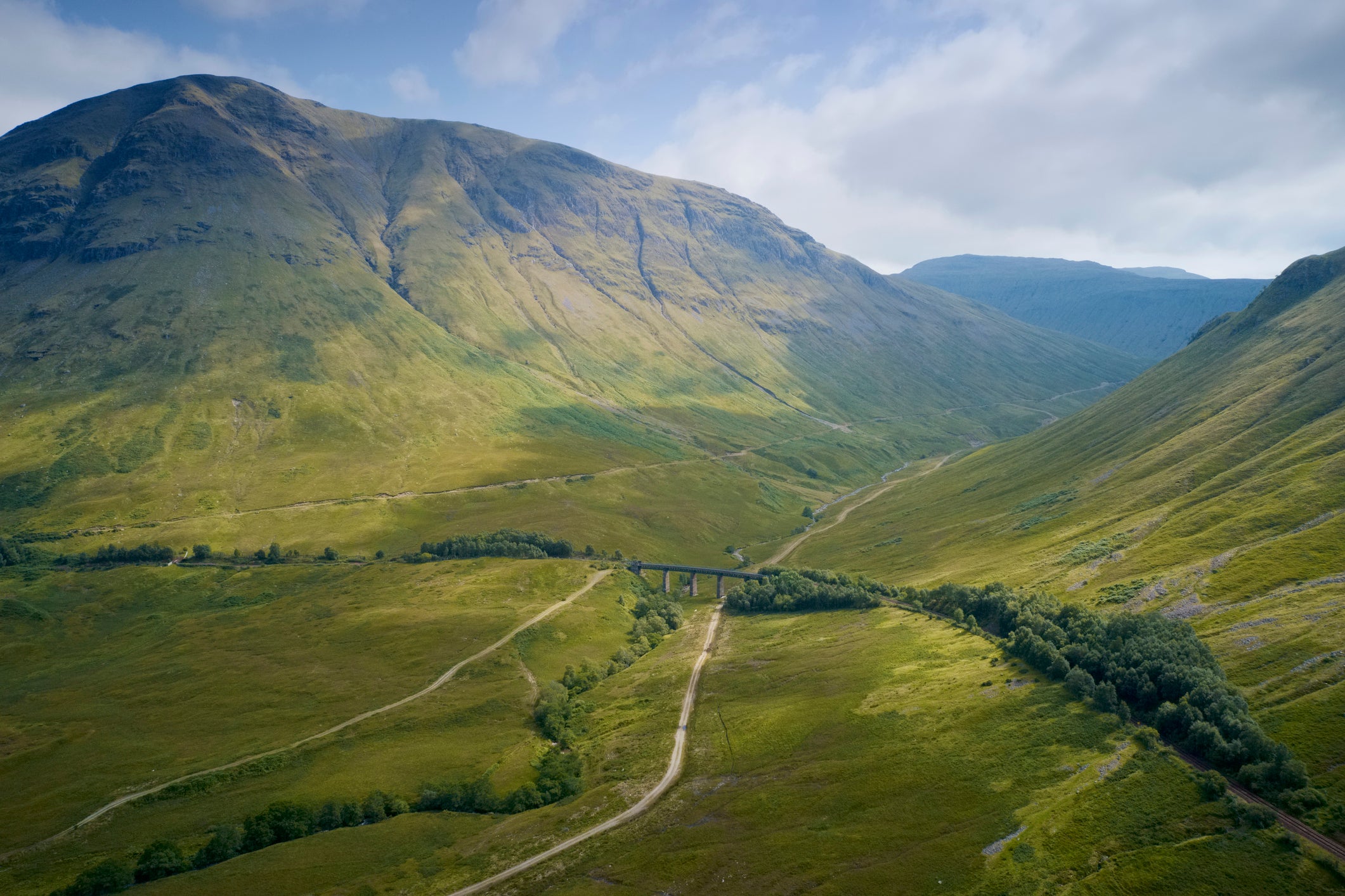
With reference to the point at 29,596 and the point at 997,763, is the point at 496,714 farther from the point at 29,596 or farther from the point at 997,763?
the point at 29,596

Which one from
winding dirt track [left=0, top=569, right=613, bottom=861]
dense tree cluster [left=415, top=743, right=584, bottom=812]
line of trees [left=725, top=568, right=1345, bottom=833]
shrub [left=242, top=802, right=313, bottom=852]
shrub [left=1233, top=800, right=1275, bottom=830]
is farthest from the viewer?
dense tree cluster [left=415, top=743, right=584, bottom=812]

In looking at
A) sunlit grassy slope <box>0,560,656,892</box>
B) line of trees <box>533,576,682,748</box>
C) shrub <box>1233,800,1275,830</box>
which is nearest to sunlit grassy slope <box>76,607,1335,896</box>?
shrub <box>1233,800,1275,830</box>

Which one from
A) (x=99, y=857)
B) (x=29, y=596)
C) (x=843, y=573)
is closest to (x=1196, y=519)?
(x=843, y=573)

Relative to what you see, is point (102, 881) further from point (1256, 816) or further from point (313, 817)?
point (1256, 816)

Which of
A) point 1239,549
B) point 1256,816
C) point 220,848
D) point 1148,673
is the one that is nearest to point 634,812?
point 220,848

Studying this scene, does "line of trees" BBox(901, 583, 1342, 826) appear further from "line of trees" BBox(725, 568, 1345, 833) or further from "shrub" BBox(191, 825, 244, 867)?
"shrub" BBox(191, 825, 244, 867)

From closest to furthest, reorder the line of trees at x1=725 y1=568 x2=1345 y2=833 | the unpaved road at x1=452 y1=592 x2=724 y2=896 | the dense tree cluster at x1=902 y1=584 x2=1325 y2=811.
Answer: the line of trees at x1=725 y1=568 x2=1345 y2=833
the dense tree cluster at x1=902 y1=584 x2=1325 y2=811
the unpaved road at x1=452 y1=592 x2=724 y2=896
